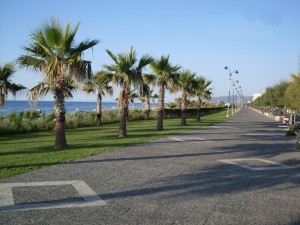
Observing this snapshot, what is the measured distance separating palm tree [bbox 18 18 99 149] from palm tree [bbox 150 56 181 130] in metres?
9.70

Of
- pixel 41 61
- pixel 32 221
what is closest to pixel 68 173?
pixel 32 221

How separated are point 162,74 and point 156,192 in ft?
51.8

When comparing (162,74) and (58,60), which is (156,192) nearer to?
(58,60)

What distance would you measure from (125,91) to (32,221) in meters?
11.8

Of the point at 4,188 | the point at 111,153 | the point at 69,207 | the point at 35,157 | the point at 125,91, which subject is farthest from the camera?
the point at 125,91

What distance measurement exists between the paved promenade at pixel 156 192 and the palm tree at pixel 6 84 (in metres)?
8.07

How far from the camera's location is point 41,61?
1177 cm

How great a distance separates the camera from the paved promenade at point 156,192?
5.09m

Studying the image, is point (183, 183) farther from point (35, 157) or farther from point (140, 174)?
point (35, 157)

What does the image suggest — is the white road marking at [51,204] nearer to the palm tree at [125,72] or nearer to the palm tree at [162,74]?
the palm tree at [125,72]

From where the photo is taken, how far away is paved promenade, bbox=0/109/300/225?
5094 millimetres

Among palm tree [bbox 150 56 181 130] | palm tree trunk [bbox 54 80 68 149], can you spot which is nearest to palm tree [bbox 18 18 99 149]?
palm tree trunk [bbox 54 80 68 149]

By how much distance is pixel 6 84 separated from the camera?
629 inches

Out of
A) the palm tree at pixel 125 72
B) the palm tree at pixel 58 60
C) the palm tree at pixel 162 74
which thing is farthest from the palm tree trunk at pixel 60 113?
the palm tree at pixel 162 74
